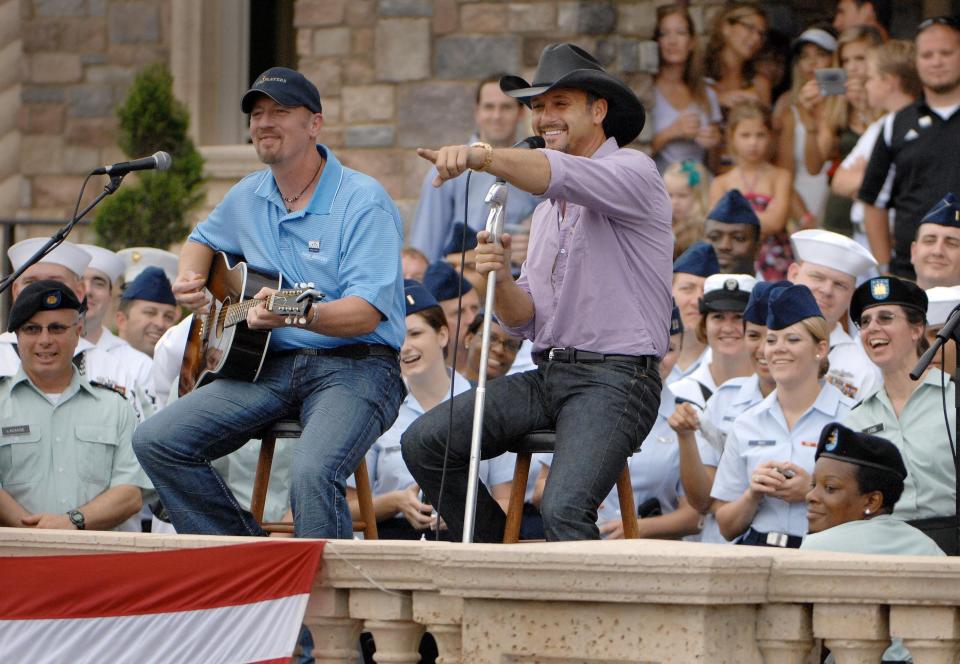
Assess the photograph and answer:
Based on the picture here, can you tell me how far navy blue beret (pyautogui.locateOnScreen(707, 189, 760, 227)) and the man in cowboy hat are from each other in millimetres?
3609

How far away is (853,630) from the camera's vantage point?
3895 millimetres

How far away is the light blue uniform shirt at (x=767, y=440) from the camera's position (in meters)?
6.76

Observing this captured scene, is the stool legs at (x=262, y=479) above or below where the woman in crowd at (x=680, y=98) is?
below

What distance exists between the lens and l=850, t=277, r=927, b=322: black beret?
6.76 m

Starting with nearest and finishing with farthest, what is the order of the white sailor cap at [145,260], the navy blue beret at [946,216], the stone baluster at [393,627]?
the stone baluster at [393,627] < the navy blue beret at [946,216] < the white sailor cap at [145,260]

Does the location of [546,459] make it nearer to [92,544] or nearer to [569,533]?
[569,533]

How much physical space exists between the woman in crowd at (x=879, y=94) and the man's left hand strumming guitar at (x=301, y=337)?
4887 mm

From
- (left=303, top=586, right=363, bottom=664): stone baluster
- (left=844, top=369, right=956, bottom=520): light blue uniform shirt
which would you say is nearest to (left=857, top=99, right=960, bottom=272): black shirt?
(left=844, top=369, right=956, bottom=520): light blue uniform shirt

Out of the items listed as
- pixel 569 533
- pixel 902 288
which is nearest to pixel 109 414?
pixel 569 533

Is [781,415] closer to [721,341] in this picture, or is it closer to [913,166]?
[721,341]

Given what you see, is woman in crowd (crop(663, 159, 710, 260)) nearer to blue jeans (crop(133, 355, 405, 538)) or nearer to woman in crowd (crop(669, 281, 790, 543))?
woman in crowd (crop(669, 281, 790, 543))

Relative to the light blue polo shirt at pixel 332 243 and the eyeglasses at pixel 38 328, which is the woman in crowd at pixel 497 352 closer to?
the eyeglasses at pixel 38 328

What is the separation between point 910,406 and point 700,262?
7.65 ft

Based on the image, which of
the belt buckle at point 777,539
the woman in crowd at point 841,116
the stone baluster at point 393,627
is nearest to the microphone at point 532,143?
the stone baluster at point 393,627
